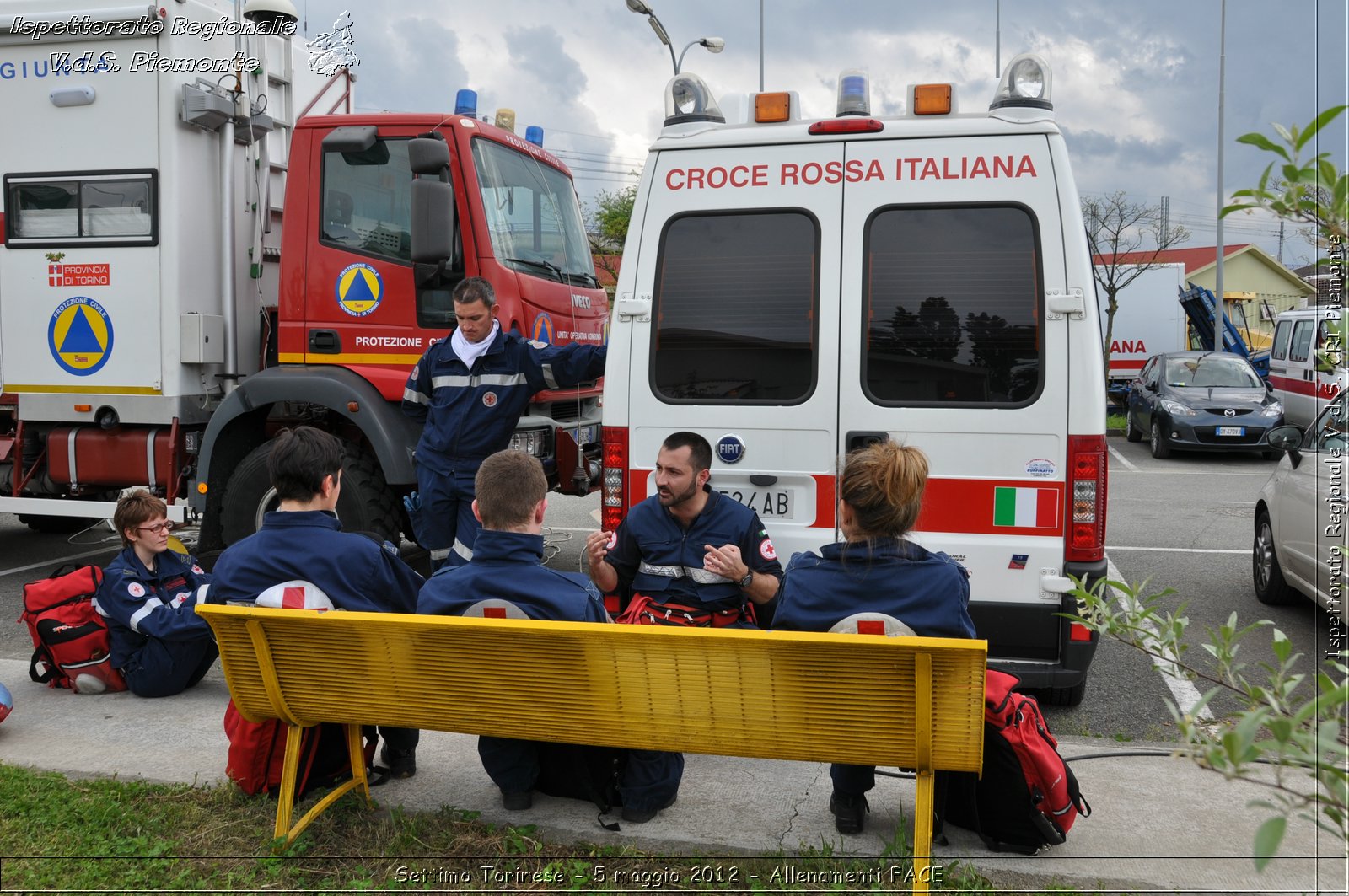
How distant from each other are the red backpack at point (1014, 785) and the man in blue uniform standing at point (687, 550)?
0.93 metres

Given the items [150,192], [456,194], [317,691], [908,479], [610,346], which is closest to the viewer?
[908,479]

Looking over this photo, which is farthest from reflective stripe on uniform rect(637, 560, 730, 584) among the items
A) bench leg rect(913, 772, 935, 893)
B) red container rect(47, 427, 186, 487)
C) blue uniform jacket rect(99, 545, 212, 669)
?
red container rect(47, 427, 186, 487)

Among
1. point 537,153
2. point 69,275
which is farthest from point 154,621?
point 537,153

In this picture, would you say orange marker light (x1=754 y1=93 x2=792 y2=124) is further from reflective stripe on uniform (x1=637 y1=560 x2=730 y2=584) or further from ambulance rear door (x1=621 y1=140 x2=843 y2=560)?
reflective stripe on uniform (x1=637 y1=560 x2=730 y2=584)

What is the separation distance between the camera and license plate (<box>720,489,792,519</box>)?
4441mm

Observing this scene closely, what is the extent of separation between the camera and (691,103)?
460 centimetres

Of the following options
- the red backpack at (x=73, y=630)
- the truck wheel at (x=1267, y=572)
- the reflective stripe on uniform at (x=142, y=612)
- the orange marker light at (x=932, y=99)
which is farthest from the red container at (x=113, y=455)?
the truck wheel at (x=1267, y=572)

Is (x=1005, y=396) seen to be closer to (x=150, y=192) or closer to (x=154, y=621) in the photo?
(x=154, y=621)

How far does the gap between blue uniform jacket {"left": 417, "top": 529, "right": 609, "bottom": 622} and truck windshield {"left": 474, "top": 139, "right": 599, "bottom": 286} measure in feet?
10.2

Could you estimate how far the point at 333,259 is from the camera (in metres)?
6.27

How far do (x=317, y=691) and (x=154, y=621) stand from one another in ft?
5.98

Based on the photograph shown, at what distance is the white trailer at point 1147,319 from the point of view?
25.2m

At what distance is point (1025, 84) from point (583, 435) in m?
3.44

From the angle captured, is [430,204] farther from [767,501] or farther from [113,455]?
[113,455]
